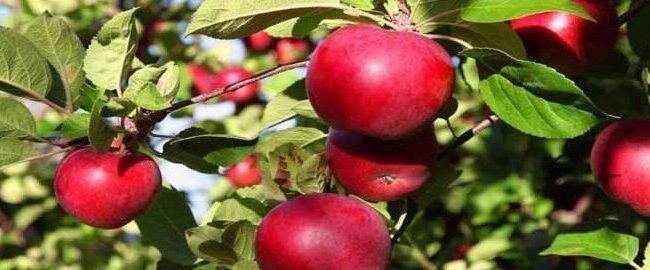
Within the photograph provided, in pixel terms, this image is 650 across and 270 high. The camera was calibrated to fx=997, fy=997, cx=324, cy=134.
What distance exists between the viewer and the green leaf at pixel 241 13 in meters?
1.10

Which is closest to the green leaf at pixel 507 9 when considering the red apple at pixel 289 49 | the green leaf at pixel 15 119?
the green leaf at pixel 15 119

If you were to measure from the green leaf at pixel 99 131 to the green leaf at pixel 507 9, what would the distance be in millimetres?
423

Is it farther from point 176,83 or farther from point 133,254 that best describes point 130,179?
point 133,254

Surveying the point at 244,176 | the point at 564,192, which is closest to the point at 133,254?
the point at 244,176

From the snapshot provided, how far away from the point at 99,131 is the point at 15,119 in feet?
0.66

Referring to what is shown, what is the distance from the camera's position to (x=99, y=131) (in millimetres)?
1162

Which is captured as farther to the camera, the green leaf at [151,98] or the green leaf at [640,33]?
the green leaf at [640,33]

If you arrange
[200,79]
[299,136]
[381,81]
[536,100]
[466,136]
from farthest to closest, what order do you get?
[200,79] → [299,136] → [466,136] → [536,100] → [381,81]

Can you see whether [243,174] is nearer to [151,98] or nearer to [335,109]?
[151,98]

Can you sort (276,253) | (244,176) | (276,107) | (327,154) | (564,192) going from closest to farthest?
1. (276,253)
2. (327,154)
3. (276,107)
4. (564,192)
5. (244,176)

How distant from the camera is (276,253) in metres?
1.12

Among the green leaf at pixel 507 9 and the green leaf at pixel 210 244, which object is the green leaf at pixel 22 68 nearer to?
the green leaf at pixel 210 244

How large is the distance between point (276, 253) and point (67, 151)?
1.23 feet

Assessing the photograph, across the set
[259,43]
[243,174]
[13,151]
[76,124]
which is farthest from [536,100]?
[259,43]
